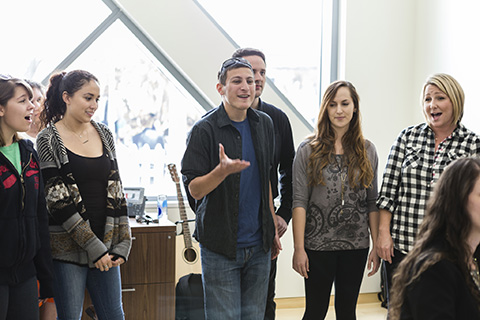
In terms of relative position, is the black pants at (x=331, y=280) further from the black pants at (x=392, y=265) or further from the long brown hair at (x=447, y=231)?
the long brown hair at (x=447, y=231)

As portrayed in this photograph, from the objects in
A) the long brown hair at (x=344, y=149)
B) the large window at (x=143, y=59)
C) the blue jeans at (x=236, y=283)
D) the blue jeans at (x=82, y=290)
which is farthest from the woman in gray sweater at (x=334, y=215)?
the large window at (x=143, y=59)

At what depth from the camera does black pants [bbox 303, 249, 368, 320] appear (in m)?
2.49

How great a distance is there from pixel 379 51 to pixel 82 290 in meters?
3.11

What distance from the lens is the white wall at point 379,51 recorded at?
375cm

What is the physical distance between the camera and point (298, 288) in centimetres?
417

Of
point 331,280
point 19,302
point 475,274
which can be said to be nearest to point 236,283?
point 331,280

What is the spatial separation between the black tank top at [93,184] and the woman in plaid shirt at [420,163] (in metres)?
1.31

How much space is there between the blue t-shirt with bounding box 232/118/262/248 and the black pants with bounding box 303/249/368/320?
0.45 meters

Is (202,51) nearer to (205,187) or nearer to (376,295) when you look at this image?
(205,187)

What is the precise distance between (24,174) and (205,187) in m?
0.71

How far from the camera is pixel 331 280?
2.50 meters

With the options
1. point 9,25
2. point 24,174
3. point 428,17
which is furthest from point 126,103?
point 428,17

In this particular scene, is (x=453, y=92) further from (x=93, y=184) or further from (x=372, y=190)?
(x=93, y=184)

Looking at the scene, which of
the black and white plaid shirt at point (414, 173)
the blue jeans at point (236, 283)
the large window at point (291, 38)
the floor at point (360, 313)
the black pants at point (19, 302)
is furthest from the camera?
the large window at point (291, 38)
